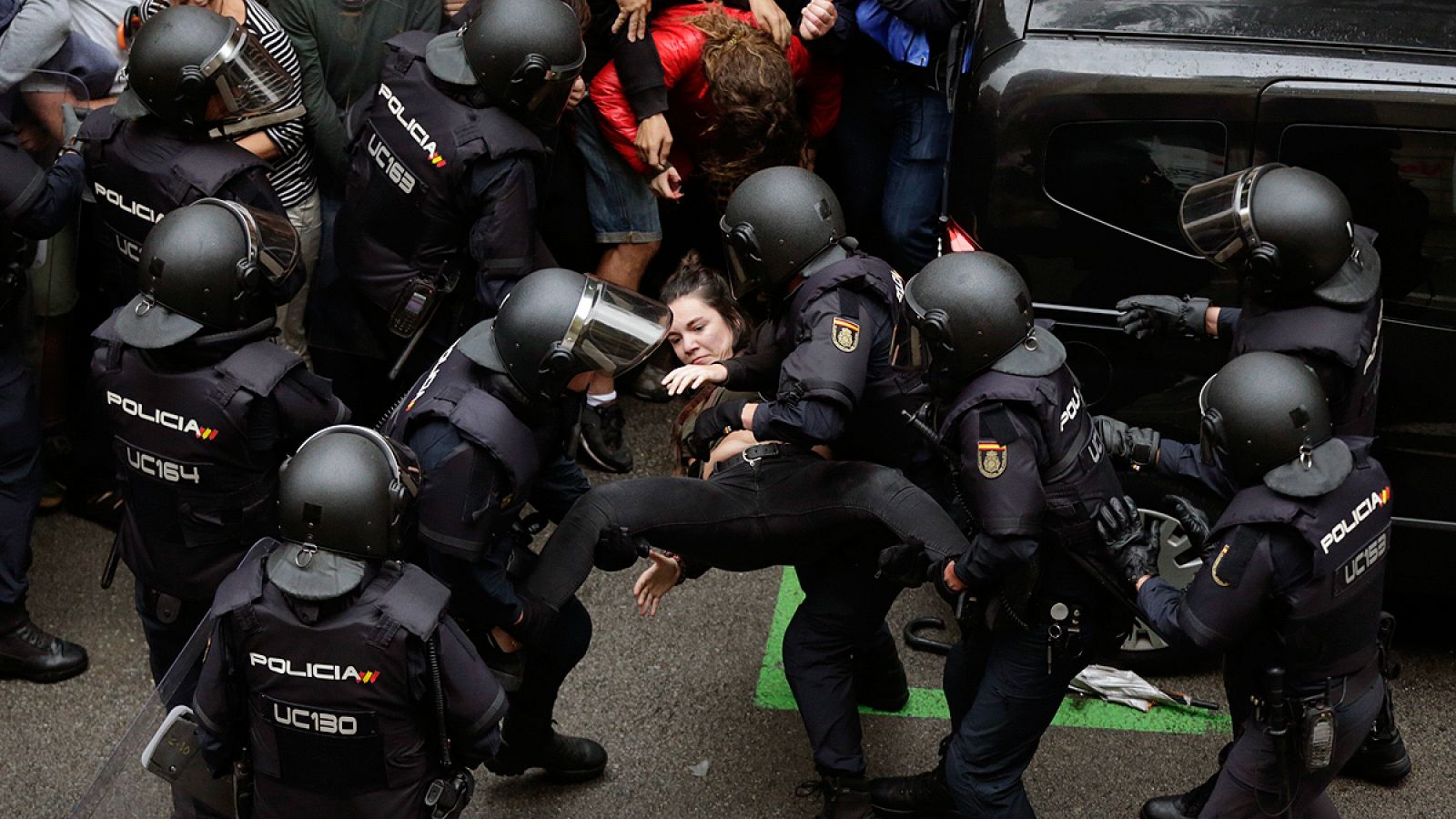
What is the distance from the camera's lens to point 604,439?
6352mm

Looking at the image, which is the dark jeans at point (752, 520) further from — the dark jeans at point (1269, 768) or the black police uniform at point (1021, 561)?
the dark jeans at point (1269, 768)

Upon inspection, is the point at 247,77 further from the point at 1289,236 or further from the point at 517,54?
the point at 1289,236

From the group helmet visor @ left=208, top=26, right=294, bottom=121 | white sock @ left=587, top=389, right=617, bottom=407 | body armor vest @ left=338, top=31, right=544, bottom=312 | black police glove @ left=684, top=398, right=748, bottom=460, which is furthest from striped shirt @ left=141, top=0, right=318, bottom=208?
black police glove @ left=684, top=398, right=748, bottom=460

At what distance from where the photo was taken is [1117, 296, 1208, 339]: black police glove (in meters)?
4.59

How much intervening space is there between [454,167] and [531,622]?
5.39ft

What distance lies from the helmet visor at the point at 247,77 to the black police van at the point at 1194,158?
2.26m

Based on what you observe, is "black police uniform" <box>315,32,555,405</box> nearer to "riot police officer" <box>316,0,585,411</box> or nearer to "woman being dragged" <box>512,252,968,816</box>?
"riot police officer" <box>316,0,585,411</box>

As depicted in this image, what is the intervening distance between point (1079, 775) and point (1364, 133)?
220 centimetres

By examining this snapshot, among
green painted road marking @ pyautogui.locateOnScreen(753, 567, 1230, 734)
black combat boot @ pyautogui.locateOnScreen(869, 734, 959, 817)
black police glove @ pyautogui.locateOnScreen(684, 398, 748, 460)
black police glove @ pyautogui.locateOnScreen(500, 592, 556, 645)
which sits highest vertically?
black police glove @ pyautogui.locateOnScreen(684, 398, 748, 460)

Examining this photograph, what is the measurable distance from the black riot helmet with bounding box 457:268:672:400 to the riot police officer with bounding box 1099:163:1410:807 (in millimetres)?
1395

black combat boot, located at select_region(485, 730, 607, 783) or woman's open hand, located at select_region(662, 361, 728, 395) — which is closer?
woman's open hand, located at select_region(662, 361, 728, 395)

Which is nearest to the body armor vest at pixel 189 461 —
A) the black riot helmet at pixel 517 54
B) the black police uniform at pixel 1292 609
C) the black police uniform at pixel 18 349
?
the black police uniform at pixel 18 349

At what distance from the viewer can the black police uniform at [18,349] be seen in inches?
188

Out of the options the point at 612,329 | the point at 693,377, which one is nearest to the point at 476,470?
the point at 612,329
